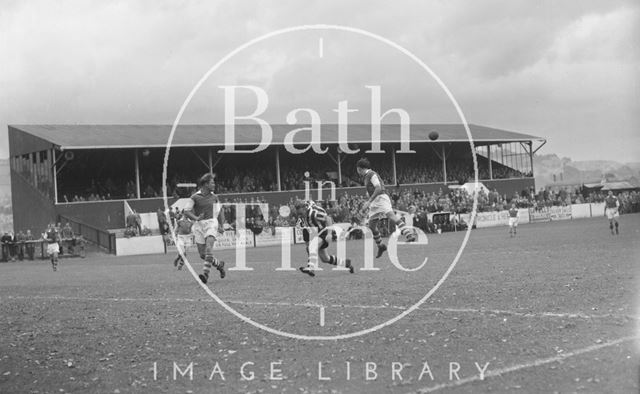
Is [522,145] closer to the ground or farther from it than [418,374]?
farther from it

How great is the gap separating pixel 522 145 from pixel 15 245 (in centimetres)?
4273

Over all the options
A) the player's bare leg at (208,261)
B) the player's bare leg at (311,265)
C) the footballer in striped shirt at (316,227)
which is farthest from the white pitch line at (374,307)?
the footballer in striped shirt at (316,227)

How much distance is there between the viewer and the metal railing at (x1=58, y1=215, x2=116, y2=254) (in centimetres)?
4244

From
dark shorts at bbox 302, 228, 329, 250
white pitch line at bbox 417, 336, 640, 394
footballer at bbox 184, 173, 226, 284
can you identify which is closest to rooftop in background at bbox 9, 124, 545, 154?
footballer at bbox 184, 173, 226, 284

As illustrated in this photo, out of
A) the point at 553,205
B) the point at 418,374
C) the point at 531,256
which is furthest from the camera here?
the point at 553,205

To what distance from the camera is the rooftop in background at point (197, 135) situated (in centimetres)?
4766

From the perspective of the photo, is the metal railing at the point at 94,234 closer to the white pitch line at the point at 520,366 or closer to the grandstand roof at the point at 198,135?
the grandstand roof at the point at 198,135

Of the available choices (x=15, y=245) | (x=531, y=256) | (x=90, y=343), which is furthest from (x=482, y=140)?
(x=90, y=343)

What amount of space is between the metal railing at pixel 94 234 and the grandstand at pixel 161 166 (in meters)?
0.06

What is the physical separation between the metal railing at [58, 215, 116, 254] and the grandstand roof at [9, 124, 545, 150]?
14.0ft

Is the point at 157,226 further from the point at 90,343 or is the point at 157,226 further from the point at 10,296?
the point at 90,343

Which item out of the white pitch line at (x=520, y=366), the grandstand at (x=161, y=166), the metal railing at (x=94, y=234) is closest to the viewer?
the white pitch line at (x=520, y=366)

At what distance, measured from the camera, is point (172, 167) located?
54.4 metres

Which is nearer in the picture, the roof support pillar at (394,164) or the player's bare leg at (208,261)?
the player's bare leg at (208,261)
